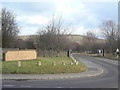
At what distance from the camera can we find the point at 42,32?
58.7 m

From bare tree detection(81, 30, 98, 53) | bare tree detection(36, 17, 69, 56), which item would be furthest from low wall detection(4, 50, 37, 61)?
bare tree detection(81, 30, 98, 53)

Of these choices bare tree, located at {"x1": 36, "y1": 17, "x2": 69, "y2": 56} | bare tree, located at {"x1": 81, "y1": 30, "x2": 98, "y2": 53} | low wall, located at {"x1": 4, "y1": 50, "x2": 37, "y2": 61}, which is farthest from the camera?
bare tree, located at {"x1": 81, "y1": 30, "x2": 98, "y2": 53}

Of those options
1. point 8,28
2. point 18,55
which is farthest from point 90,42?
point 18,55

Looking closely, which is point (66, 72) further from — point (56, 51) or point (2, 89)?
point (56, 51)

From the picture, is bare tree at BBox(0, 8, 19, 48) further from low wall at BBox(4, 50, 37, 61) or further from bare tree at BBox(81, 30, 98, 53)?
bare tree at BBox(81, 30, 98, 53)

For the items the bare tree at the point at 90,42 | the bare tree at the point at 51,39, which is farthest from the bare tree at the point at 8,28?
the bare tree at the point at 90,42

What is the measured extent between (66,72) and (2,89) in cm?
963

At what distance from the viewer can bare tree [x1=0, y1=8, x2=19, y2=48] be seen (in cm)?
5869

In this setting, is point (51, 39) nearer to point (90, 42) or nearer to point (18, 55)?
point (18, 55)

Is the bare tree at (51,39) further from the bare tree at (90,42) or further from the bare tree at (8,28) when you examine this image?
the bare tree at (90,42)

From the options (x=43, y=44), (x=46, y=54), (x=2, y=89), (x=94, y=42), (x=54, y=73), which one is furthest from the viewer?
(x=94, y=42)

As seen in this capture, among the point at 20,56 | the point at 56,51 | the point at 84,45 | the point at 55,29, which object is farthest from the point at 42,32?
the point at 84,45

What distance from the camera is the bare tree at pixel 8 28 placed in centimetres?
5869

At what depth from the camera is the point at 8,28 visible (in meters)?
60.3
